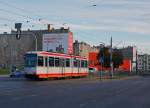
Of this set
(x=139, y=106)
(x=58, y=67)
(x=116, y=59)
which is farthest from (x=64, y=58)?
(x=116, y=59)

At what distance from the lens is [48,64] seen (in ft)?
179

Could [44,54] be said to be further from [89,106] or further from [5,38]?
[5,38]

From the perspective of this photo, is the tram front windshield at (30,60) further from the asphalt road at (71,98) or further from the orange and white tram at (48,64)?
the asphalt road at (71,98)

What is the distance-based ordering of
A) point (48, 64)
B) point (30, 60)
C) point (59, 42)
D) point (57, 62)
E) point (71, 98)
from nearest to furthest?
point (71, 98) → point (30, 60) → point (48, 64) → point (57, 62) → point (59, 42)

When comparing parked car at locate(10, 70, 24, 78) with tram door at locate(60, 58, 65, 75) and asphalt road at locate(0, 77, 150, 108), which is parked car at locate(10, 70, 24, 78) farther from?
asphalt road at locate(0, 77, 150, 108)

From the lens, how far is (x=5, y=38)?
159 metres

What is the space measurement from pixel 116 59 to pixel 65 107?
104 metres

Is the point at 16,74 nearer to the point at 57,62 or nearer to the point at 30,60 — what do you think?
the point at 57,62

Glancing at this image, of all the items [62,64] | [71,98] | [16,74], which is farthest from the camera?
[16,74]

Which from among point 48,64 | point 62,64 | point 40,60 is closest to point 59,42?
point 62,64

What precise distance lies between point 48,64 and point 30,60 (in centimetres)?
213

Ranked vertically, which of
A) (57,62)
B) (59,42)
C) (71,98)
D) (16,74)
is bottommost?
(16,74)

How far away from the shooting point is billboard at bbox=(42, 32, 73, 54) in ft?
371

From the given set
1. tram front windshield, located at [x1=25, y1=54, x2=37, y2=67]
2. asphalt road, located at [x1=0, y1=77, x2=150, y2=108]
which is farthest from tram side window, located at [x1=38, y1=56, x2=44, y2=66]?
asphalt road, located at [x1=0, y1=77, x2=150, y2=108]
